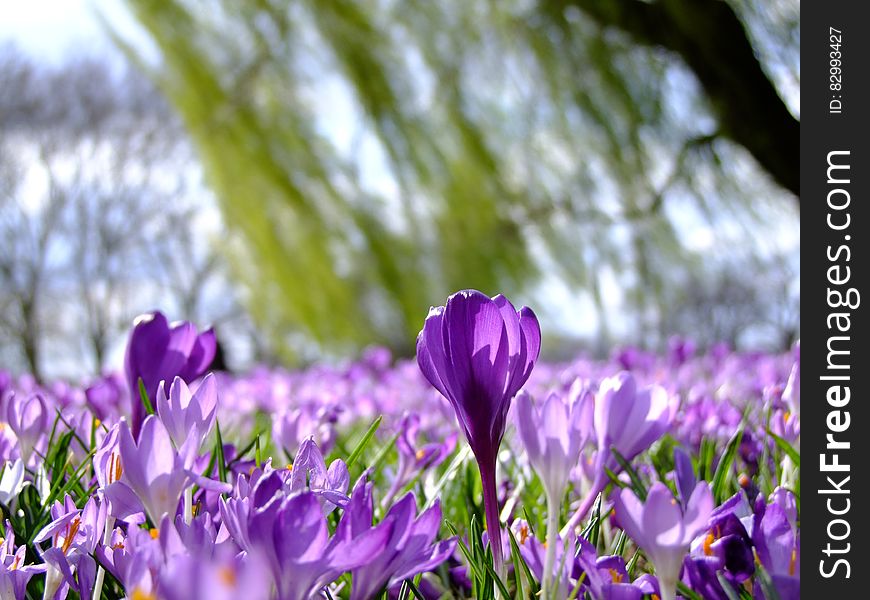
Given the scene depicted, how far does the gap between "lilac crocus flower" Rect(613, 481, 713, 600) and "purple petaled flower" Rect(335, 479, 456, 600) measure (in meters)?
0.14

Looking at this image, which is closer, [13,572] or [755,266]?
[13,572]

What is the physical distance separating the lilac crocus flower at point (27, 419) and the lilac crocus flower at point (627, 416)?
78 cm

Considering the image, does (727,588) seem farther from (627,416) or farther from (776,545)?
(627,416)

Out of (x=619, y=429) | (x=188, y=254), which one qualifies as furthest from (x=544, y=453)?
(x=188, y=254)

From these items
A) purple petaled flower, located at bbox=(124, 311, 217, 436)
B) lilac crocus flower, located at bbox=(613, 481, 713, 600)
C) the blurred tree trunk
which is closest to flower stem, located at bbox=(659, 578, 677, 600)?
lilac crocus flower, located at bbox=(613, 481, 713, 600)

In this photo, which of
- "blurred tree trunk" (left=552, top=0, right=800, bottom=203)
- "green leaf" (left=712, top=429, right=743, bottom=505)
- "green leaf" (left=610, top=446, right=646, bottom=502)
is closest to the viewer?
"green leaf" (left=610, top=446, right=646, bottom=502)

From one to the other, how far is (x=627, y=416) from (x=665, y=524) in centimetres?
27

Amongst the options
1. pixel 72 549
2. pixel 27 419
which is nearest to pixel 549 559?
pixel 72 549

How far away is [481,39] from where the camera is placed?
900cm

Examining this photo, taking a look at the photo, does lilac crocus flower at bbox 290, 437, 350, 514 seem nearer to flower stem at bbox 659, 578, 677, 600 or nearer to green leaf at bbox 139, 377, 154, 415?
flower stem at bbox 659, 578, 677, 600

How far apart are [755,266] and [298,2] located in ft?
19.7

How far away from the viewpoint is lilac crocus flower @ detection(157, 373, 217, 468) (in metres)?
0.72

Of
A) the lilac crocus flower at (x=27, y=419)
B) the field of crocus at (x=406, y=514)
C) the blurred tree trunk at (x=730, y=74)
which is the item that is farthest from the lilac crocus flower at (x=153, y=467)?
the blurred tree trunk at (x=730, y=74)
